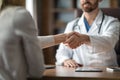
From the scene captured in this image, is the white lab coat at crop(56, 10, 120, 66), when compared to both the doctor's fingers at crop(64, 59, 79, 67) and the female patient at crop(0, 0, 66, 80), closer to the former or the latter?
the doctor's fingers at crop(64, 59, 79, 67)

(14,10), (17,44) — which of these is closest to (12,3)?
(14,10)

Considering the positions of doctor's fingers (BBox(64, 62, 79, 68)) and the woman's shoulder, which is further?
doctor's fingers (BBox(64, 62, 79, 68))

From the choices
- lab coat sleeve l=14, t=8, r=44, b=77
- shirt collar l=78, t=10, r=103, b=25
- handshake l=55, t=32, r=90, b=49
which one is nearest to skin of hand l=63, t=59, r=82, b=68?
handshake l=55, t=32, r=90, b=49

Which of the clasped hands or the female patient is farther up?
the female patient

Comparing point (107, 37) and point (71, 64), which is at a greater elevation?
point (107, 37)

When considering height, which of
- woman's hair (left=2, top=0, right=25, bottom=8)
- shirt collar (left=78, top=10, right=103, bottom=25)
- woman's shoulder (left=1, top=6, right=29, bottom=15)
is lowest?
shirt collar (left=78, top=10, right=103, bottom=25)

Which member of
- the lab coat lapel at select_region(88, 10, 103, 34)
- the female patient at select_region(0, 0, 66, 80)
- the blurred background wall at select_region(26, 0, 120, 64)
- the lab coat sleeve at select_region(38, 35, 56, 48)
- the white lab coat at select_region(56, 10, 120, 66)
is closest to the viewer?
the female patient at select_region(0, 0, 66, 80)

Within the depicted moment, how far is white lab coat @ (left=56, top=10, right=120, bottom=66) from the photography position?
2242 millimetres

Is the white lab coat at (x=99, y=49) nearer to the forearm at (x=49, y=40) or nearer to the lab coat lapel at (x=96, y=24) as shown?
the lab coat lapel at (x=96, y=24)

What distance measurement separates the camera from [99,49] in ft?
7.44

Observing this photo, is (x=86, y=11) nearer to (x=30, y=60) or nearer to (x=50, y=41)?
(x=50, y=41)

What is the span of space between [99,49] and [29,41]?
35.6 inches

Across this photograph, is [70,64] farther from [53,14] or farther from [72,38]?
[53,14]

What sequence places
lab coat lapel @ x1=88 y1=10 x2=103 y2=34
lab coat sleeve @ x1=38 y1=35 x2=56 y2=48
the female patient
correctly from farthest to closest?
1. lab coat lapel @ x1=88 y1=10 x2=103 y2=34
2. lab coat sleeve @ x1=38 y1=35 x2=56 y2=48
3. the female patient
